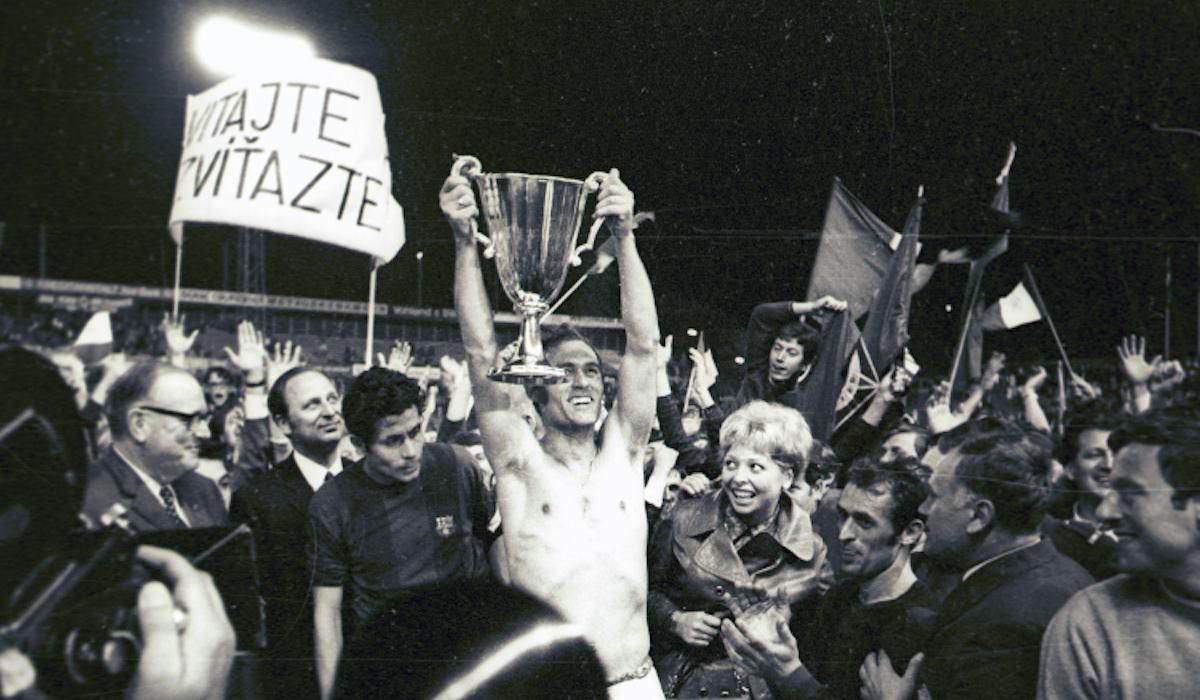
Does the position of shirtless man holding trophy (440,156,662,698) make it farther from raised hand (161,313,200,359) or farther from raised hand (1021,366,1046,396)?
raised hand (1021,366,1046,396)

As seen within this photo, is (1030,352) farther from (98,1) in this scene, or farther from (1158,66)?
(98,1)

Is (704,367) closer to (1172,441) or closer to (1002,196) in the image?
(1002,196)

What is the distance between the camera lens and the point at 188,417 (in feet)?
6.86

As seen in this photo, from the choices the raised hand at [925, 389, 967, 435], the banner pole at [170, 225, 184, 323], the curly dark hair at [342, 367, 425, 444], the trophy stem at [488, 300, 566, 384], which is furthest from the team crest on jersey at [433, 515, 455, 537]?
the raised hand at [925, 389, 967, 435]

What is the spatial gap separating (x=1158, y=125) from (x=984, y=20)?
0.58 m

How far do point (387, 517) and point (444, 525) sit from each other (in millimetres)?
122

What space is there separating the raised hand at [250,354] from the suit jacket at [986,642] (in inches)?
66.2

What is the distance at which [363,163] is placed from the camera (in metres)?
2.24

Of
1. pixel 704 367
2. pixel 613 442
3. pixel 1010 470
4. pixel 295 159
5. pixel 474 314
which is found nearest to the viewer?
pixel 295 159

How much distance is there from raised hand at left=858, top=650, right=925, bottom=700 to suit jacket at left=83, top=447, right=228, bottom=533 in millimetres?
1531

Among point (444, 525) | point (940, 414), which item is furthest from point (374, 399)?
point (940, 414)

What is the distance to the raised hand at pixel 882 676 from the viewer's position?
2596mm

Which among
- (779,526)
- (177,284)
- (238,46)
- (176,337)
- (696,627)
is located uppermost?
(238,46)

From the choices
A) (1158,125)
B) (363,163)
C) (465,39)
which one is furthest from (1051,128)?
(363,163)
